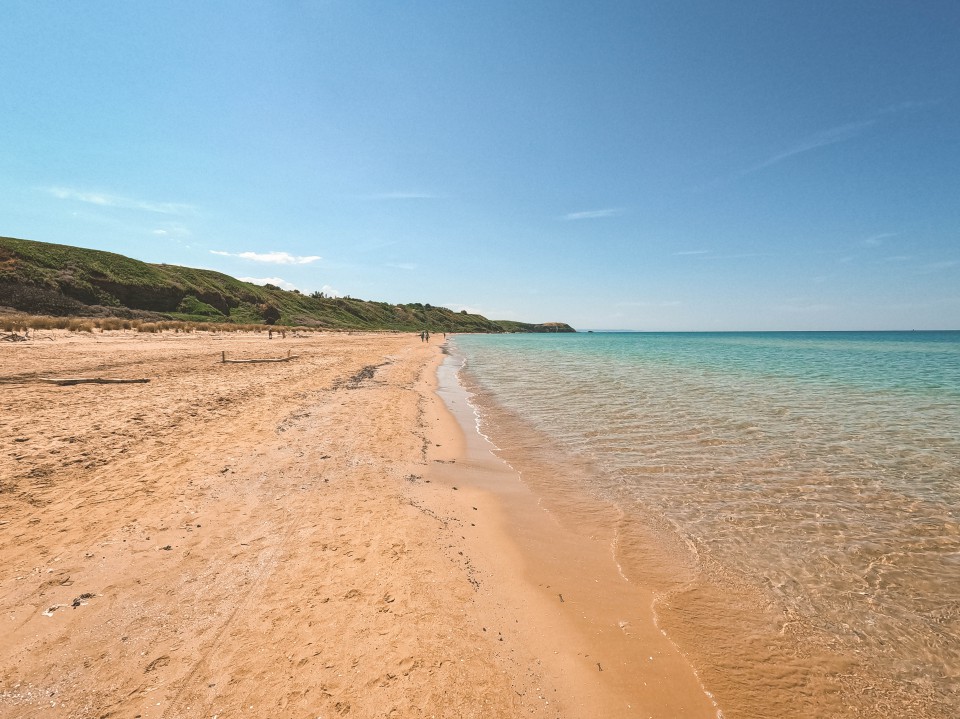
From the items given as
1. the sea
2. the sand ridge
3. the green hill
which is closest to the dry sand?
the sand ridge

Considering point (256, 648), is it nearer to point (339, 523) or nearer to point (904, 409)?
point (339, 523)

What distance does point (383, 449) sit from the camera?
31.4ft

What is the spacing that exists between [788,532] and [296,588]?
24.6ft

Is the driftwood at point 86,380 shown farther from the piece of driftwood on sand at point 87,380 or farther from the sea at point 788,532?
the sea at point 788,532

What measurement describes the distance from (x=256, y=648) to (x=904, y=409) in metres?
22.2

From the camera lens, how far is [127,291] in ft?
172

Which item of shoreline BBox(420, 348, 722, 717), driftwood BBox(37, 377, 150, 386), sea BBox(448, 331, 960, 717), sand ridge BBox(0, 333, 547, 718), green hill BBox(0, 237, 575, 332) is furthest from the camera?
green hill BBox(0, 237, 575, 332)

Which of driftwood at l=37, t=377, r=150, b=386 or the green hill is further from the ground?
the green hill

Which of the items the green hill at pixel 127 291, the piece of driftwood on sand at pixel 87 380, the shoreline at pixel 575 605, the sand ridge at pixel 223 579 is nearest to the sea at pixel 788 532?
the shoreline at pixel 575 605

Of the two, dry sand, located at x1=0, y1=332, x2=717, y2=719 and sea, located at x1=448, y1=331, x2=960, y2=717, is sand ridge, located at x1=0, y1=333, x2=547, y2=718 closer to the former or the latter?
dry sand, located at x1=0, y1=332, x2=717, y2=719

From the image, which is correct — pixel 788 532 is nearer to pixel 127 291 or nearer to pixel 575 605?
pixel 575 605

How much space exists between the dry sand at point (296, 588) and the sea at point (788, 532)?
744 millimetres

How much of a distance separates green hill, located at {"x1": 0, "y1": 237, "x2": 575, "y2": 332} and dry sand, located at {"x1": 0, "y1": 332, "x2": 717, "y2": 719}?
161 feet

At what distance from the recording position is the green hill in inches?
1649
